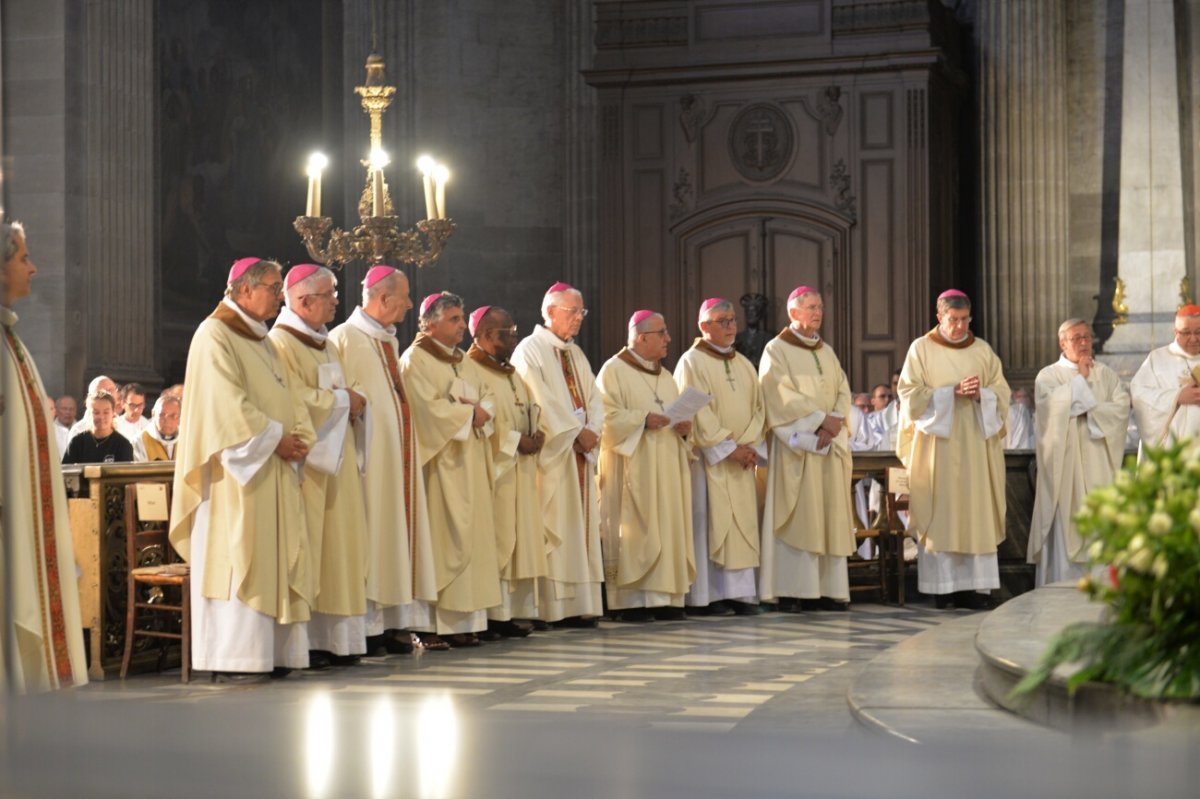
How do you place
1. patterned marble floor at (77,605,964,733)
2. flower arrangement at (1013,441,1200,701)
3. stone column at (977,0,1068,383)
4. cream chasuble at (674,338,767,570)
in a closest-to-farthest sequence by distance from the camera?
flower arrangement at (1013,441,1200,701) → patterned marble floor at (77,605,964,733) → cream chasuble at (674,338,767,570) → stone column at (977,0,1068,383)

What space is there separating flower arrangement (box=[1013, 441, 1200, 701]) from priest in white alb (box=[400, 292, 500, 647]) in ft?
17.1

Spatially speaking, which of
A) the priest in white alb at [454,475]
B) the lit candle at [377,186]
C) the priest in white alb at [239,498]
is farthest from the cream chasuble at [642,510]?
the priest in white alb at [239,498]

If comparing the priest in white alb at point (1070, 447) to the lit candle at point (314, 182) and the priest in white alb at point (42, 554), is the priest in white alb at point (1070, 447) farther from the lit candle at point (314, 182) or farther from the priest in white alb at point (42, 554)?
the priest in white alb at point (42, 554)

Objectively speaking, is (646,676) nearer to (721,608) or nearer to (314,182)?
(721,608)

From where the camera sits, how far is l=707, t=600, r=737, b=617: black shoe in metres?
10.7

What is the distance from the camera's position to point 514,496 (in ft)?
30.9

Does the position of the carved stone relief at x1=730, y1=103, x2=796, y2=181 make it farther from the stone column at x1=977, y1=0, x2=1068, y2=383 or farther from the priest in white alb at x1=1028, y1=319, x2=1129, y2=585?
the priest in white alb at x1=1028, y1=319, x2=1129, y2=585

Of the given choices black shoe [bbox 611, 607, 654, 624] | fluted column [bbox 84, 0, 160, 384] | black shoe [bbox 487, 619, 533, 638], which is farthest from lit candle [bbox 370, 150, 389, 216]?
fluted column [bbox 84, 0, 160, 384]

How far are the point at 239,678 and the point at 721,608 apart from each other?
3936mm

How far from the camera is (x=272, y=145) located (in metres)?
18.2

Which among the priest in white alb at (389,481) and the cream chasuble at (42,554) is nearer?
the cream chasuble at (42,554)

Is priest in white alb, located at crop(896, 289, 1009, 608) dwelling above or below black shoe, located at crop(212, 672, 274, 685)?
above

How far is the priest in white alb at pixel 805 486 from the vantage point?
1054 centimetres

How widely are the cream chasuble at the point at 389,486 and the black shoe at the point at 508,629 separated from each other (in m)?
0.71
